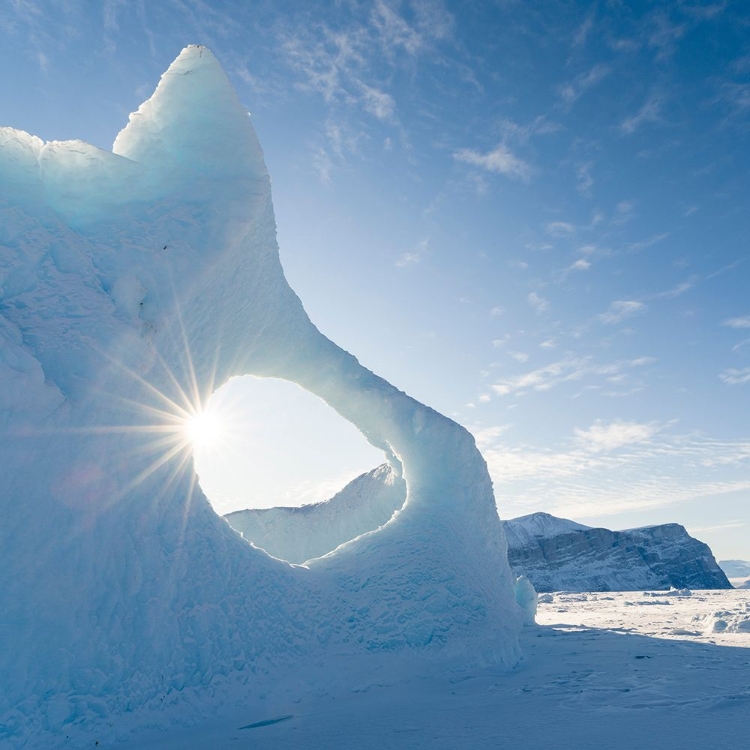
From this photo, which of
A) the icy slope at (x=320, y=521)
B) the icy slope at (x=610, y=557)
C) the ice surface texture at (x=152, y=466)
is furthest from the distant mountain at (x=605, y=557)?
the ice surface texture at (x=152, y=466)

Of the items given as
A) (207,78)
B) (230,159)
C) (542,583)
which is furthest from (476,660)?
(542,583)

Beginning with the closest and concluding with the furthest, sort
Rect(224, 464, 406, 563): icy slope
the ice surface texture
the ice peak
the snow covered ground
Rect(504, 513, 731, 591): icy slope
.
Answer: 1. the snow covered ground
2. the ice surface texture
3. the ice peak
4. Rect(224, 464, 406, 563): icy slope
5. Rect(504, 513, 731, 591): icy slope

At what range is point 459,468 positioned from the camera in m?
10.4

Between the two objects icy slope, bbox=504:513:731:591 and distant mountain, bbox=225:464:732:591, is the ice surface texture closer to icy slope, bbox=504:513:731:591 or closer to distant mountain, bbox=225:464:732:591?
distant mountain, bbox=225:464:732:591

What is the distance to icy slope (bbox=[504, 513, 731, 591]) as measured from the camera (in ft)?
208

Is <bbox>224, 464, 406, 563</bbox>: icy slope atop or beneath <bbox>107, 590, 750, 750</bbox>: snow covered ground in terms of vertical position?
atop

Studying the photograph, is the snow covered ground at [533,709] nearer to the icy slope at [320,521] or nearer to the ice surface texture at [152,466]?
the ice surface texture at [152,466]

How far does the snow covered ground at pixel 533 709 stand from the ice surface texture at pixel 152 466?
1.82 ft

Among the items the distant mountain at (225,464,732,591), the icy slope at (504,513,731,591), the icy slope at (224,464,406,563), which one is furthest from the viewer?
the icy slope at (504,513,731,591)

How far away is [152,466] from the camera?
6.40 m

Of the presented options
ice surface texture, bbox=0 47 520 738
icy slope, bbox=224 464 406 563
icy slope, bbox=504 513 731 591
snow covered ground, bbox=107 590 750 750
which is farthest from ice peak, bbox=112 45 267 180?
icy slope, bbox=504 513 731 591

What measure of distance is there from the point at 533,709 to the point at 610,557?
71186 millimetres

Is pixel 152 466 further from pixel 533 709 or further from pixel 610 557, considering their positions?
pixel 610 557

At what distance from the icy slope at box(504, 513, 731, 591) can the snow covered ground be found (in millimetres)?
59800
